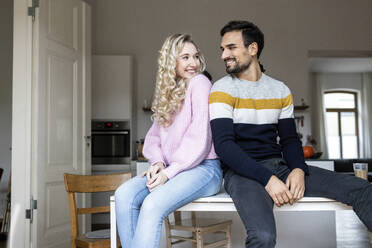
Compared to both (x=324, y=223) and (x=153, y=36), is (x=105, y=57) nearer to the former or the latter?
(x=153, y=36)

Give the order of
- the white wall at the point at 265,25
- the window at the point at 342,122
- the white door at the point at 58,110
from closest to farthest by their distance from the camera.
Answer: the white door at the point at 58,110, the white wall at the point at 265,25, the window at the point at 342,122

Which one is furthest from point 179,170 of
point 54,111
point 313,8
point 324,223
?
point 313,8

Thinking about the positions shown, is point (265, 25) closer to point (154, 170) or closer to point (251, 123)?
point (251, 123)

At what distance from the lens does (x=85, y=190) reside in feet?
8.31

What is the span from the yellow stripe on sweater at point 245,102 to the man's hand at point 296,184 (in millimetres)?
336

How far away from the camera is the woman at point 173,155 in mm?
1602

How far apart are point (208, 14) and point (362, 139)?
22.6ft

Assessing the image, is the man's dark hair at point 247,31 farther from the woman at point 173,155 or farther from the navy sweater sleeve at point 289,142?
the navy sweater sleeve at point 289,142

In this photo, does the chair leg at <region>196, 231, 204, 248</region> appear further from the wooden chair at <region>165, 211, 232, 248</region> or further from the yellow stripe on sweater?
the yellow stripe on sweater

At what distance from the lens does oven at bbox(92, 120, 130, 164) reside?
559cm

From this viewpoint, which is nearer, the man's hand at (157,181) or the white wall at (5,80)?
the man's hand at (157,181)

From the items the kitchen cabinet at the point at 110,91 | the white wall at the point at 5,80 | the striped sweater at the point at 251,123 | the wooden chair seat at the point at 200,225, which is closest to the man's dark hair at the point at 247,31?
the striped sweater at the point at 251,123

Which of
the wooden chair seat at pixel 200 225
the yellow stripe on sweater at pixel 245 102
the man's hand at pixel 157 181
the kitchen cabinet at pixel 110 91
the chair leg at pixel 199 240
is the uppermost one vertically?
the kitchen cabinet at pixel 110 91

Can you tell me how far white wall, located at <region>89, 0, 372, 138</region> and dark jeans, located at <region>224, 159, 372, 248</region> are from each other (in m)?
4.78
